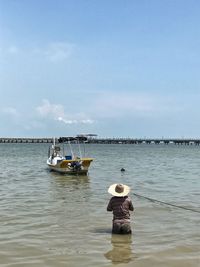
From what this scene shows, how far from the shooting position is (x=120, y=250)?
35.6 ft

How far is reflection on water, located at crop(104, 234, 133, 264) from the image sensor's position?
10.1 metres

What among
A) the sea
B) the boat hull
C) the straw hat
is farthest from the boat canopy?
the straw hat


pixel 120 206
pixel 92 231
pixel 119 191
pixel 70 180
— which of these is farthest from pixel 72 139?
pixel 120 206

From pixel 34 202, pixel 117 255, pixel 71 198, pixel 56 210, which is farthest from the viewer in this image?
pixel 71 198

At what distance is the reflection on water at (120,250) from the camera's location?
33.2ft

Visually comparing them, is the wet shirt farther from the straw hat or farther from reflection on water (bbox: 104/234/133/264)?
reflection on water (bbox: 104/234/133/264)

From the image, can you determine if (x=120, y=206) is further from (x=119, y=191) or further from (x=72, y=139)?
(x=72, y=139)

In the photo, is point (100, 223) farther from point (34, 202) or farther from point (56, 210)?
point (34, 202)

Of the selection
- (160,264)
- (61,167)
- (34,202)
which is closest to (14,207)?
(34,202)

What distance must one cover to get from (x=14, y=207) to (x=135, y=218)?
5.15 meters

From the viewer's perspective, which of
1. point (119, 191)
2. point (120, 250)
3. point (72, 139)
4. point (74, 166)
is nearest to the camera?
point (120, 250)

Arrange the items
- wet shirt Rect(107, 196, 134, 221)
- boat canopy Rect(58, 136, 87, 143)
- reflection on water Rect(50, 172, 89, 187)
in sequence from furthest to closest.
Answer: boat canopy Rect(58, 136, 87, 143), reflection on water Rect(50, 172, 89, 187), wet shirt Rect(107, 196, 134, 221)

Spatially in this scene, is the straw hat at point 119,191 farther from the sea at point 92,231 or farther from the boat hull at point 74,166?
the boat hull at point 74,166

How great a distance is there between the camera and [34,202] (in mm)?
19297
